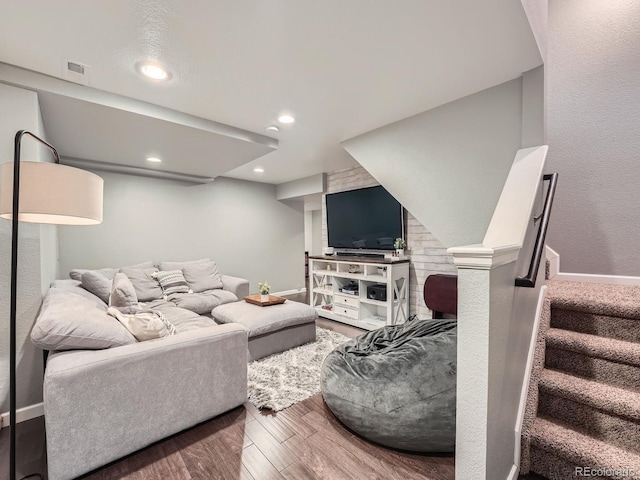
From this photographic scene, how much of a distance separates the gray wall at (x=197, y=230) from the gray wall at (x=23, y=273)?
2233 millimetres

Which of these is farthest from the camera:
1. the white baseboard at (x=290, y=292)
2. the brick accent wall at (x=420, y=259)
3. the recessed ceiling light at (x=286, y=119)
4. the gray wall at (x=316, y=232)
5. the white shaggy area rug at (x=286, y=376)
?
the gray wall at (x=316, y=232)

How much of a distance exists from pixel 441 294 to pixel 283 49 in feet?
9.08

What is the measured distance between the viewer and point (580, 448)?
1.30m

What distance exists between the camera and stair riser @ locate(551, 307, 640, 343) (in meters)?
1.67

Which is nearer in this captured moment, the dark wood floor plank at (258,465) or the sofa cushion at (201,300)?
the dark wood floor plank at (258,465)

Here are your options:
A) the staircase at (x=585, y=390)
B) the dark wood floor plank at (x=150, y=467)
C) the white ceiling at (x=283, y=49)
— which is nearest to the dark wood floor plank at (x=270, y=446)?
the dark wood floor plank at (x=150, y=467)

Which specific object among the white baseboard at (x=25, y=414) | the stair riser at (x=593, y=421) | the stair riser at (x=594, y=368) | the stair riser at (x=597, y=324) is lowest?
the white baseboard at (x=25, y=414)

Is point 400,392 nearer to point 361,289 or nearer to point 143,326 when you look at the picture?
point 143,326

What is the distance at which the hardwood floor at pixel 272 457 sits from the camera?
1.46 meters

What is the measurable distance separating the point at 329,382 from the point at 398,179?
6.33 feet

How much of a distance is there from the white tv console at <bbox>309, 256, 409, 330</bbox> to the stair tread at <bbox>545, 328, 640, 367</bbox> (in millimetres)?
1819

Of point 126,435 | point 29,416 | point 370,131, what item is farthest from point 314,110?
point 29,416

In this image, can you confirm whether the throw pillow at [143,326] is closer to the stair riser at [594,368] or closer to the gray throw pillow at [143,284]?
the gray throw pillow at [143,284]

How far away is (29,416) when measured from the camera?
196cm
